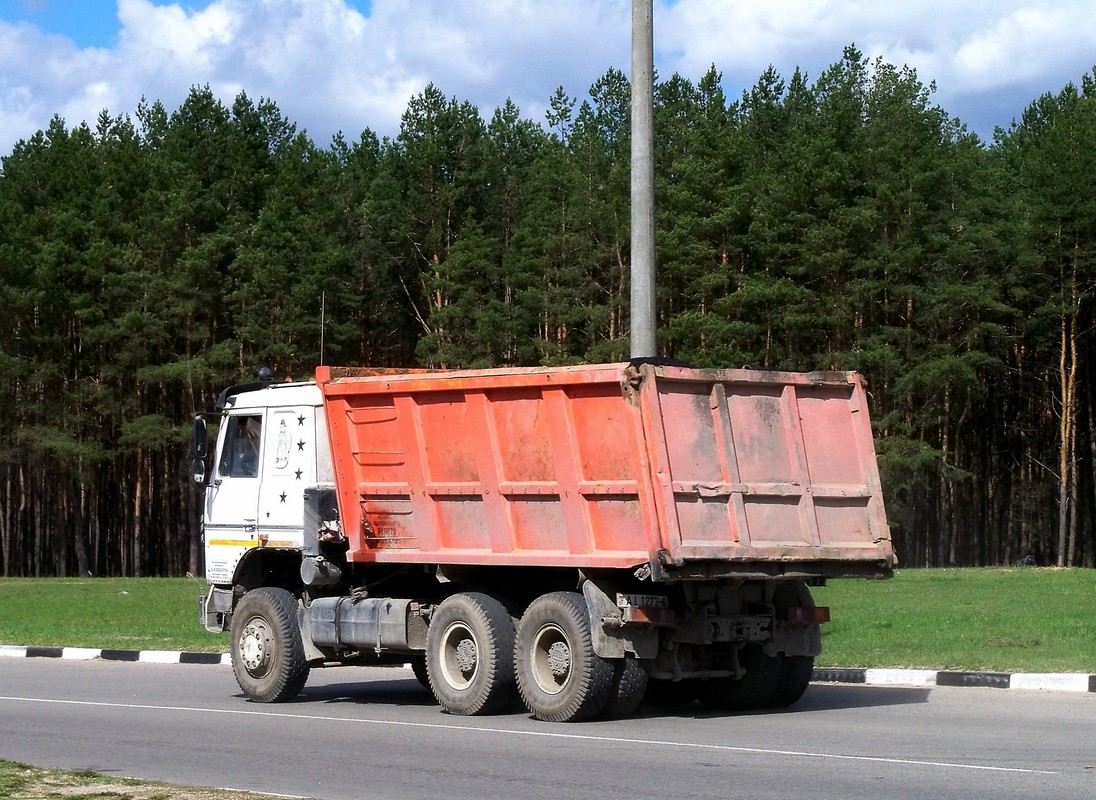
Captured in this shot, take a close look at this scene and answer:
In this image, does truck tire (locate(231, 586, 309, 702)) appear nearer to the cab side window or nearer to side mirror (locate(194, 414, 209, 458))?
the cab side window

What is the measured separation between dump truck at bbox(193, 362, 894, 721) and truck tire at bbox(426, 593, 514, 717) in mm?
21

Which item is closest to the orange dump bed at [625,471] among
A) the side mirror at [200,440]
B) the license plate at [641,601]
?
the license plate at [641,601]

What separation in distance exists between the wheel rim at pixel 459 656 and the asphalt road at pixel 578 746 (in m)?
0.37

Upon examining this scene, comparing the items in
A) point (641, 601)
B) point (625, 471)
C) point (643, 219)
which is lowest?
point (641, 601)

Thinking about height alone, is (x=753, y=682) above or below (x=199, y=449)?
below

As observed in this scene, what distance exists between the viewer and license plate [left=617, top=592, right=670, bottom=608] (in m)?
12.4

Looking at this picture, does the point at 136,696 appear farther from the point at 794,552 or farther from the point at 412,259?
the point at 412,259

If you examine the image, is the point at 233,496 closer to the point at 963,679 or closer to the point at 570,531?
the point at 570,531

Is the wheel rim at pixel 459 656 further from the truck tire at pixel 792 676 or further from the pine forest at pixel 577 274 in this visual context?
the pine forest at pixel 577 274

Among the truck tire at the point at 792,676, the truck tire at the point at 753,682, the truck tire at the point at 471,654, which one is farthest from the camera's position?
the truck tire at the point at 753,682

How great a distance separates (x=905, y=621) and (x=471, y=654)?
1001 centimetres

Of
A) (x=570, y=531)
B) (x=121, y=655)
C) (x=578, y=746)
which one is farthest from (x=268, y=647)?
(x=121, y=655)

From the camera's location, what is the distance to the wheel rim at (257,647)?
15250 millimetres

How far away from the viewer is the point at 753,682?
13.9 m
